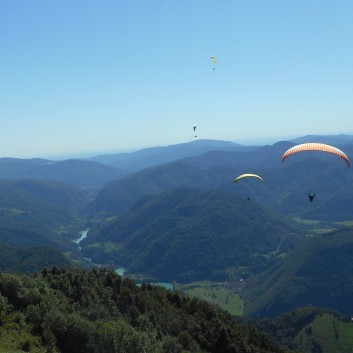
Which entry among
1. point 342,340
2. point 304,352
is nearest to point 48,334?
point 304,352

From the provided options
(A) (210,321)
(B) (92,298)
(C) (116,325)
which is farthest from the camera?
(A) (210,321)

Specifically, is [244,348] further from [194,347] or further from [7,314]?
[7,314]

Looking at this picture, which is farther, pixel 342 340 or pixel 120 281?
pixel 342 340

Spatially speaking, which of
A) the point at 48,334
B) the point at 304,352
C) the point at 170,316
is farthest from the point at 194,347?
the point at 304,352

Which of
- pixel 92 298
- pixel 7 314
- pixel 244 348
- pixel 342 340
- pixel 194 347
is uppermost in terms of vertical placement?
pixel 7 314

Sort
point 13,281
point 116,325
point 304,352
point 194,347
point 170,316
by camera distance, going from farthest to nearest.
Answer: point 304,352 < point 170,316 < point 194,347 < point 13,281 < point 116,325

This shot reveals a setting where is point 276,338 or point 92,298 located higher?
point 92,298
